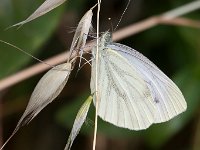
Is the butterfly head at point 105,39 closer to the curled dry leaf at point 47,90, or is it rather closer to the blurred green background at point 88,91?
the curled dry leaf at point 47,90

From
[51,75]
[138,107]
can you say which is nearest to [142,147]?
[138,107]

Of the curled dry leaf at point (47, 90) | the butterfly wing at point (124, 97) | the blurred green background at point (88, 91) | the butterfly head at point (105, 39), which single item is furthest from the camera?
the blurred green background at point (88, 91)

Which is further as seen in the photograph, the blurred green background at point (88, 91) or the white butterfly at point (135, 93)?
the blurred green background at point (88, 91)

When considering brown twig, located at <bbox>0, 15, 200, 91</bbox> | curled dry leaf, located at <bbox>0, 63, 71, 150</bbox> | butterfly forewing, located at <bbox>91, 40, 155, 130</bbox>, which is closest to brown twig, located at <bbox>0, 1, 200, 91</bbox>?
brown twig, located at <bbox>0, 15, 200, 91</bbox>

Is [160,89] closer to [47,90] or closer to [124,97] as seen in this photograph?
[124,97]

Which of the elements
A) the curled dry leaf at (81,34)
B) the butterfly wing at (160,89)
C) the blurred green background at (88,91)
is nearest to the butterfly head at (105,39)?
the butterfly wing at (160,89)

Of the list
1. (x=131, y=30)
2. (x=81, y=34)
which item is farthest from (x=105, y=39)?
(x=131, y=30)

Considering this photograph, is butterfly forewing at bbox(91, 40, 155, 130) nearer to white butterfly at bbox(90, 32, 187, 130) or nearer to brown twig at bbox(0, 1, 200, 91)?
white butterfly at bbox(90, 32, 187, 130)
